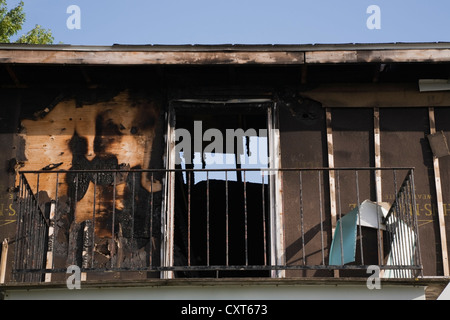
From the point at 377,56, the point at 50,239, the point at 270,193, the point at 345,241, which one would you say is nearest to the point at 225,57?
the point at 270,193

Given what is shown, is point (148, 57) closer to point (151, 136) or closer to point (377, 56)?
point (151, 136)

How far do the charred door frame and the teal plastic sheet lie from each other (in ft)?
2.02

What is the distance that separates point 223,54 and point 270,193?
1.76 meters

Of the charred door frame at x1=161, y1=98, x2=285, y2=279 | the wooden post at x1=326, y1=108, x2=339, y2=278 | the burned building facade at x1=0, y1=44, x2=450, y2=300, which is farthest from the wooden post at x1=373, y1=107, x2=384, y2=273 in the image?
the charred door frame at x1=161, y1=98, x2=285, y2=279

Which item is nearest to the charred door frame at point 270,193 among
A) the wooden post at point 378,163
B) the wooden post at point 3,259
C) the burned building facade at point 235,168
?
the burned building facade at point 235,168

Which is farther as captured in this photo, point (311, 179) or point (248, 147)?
point (248, 147)

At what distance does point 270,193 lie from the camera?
10289mm

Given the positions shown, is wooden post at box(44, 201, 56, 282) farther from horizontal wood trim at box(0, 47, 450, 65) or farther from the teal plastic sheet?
the teal plastic sheet

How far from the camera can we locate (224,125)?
12062 millimetres

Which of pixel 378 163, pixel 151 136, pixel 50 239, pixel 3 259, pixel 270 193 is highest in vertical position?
pixel 151 136

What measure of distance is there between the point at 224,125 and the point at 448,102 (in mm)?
3133

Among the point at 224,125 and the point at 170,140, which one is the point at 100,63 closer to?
→ the point at 170,140
